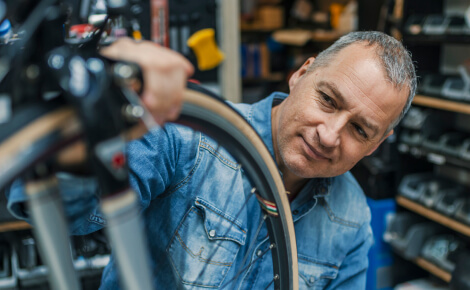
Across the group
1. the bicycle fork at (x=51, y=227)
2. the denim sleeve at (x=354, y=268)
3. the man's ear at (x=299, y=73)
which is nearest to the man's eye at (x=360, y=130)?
the man's ear at (x=299, y=73)

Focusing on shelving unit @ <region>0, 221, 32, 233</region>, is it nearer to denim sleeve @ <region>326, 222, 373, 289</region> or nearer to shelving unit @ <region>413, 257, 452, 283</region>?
denim sleeve @ <region>326, 222, 373, 289</region>

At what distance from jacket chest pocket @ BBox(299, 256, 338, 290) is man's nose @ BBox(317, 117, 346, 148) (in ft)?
0.98

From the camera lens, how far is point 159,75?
1.40 ft

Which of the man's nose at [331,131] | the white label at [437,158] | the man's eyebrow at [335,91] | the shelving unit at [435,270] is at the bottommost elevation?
the shelving unit at [435,270]

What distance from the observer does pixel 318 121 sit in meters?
0.84

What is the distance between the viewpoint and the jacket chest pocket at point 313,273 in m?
0.98

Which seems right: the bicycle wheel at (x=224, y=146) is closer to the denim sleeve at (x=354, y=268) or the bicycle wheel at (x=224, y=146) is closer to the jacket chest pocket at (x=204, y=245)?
the jacket chest pocket at (x=204, y=245)

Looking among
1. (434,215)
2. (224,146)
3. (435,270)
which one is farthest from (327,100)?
(435,270)

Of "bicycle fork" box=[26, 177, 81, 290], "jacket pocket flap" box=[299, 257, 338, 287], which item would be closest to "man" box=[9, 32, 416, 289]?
"jacket pocket flap" box=[299, 257, 338, 287]

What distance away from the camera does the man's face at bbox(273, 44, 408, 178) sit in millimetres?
823

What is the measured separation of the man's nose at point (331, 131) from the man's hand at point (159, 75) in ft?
1.38

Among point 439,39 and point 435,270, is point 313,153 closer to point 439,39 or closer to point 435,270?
point 439,39

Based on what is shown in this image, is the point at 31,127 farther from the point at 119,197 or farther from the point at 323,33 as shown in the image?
the point at 323,33

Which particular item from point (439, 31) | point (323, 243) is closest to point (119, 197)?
point (323, 243)
